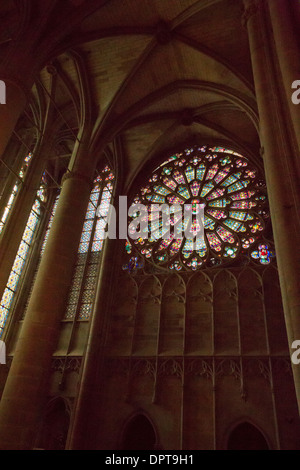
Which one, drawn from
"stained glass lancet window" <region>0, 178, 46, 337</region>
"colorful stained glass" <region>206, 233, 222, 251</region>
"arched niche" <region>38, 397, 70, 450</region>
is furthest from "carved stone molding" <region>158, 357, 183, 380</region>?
"stained glass lancet window" <region>0, 178, 46, 337</region>

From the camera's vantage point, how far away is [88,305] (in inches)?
476

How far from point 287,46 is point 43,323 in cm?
725

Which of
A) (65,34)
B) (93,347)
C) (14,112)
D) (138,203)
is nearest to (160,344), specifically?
(93,347)

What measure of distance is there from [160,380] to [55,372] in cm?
339

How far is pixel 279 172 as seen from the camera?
573 centimetres

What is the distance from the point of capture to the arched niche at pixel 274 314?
966 centimetres

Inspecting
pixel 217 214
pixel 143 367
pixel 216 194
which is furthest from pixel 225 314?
pixel 216 194

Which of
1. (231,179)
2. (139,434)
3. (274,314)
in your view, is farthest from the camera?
(231,179)

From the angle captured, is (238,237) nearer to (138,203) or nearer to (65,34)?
(138,203)

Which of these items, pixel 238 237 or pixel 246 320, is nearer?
pixel 246 320

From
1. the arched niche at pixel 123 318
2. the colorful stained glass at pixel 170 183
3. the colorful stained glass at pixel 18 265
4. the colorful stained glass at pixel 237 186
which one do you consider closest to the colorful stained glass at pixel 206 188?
the colorful stained glass at pixel 237 186

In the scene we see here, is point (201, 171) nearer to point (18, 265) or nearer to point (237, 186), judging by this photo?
point (237, 186)

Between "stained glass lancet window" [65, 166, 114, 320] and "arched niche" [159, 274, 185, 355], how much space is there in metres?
2.59

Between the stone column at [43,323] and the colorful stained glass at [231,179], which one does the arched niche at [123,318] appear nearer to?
the stone column at [43,323]
